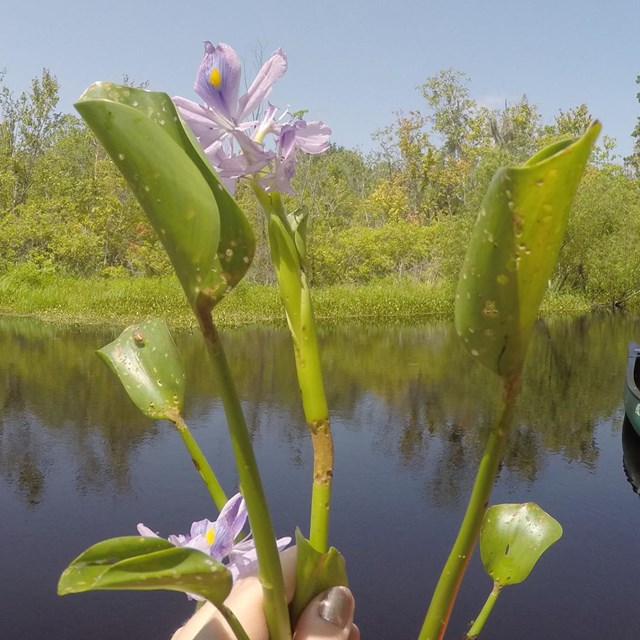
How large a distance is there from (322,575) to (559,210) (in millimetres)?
254

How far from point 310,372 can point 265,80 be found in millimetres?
172

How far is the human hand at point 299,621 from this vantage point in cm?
44

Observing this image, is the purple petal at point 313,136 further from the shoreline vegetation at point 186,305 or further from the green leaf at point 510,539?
the shoreline vegetation at point 186,305

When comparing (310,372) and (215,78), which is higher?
(215,78)

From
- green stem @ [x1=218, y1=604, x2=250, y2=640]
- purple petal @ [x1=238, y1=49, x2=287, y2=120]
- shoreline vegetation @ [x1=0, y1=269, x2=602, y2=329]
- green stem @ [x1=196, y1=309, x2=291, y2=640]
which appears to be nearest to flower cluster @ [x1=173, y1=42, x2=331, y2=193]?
purple petal @ [x1=238, y1=49, x2=287, y2=120]

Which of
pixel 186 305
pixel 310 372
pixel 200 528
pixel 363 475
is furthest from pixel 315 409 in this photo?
pixel 186 305

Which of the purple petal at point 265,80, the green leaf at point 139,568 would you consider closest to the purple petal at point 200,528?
the green leaf at point 139,568

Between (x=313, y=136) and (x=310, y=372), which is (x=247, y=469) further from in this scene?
(x=313, y=136)

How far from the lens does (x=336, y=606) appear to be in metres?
0.44

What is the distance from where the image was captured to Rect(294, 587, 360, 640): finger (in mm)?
436

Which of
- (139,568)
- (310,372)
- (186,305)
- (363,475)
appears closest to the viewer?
(139,568)

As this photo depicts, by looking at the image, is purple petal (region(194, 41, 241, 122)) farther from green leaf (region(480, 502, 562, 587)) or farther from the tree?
the tree

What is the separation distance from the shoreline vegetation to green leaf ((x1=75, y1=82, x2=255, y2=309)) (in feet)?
37.6

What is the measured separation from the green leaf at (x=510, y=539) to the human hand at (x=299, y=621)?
0.13 meters
